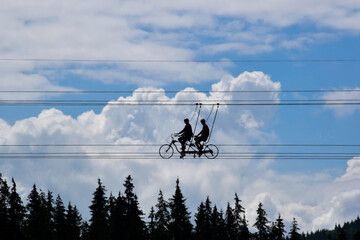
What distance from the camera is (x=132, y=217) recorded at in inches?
3866

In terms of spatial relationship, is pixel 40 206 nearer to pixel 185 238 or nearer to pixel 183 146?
pixel 185 238

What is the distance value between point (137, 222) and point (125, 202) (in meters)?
4.14

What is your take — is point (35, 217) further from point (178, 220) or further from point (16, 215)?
point (178, 220)

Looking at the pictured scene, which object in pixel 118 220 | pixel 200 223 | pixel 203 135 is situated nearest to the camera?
pixel 203 135

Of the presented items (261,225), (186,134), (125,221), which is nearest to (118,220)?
(125,221)

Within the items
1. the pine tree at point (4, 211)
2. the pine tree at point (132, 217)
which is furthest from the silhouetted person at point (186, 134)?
the pine tree at point (4, 211)

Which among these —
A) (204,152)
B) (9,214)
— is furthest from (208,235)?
(204,152)

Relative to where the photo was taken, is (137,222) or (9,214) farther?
(9,214)

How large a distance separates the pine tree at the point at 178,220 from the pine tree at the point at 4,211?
2992 cm

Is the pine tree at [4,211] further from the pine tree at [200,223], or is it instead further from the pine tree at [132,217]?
the pine tree at [200,223]

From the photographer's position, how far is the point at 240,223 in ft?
383

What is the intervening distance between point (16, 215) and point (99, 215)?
1552cm

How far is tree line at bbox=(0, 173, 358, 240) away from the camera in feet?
324

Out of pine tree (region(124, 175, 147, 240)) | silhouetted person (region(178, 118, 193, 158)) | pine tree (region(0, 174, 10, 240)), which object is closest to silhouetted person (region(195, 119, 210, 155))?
silhouetted person (region(178, 118, 193, 158))
